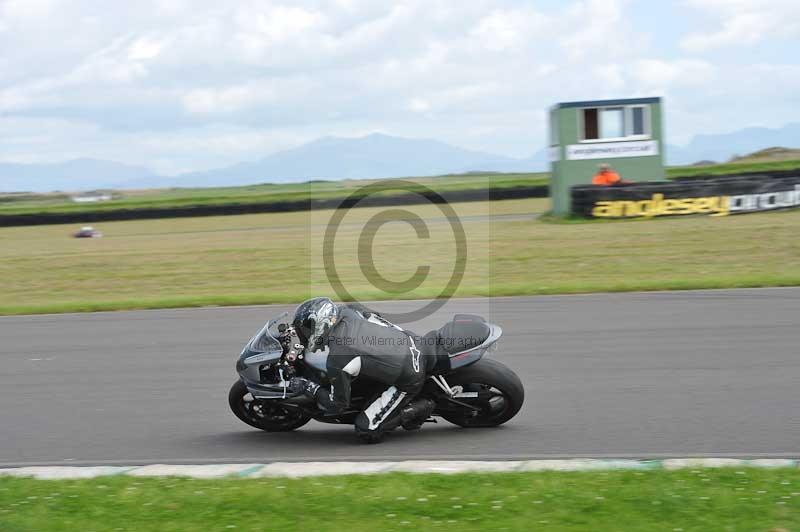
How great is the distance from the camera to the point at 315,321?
21.5ft

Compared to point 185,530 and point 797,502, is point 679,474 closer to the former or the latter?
point 797,502

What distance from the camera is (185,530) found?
4.86m

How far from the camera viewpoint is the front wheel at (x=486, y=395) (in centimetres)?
697

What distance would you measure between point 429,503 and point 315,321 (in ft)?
6.20

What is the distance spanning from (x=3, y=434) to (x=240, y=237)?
21.1 m

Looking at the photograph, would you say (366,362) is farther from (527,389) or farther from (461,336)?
(527,389)

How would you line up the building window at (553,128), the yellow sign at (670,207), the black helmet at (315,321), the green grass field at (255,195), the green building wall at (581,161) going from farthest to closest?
the green grass field at (255,195) → the building window at (553,128) → the green building wall at (581,161) → the yellow sign at (670,207) → the black helmet at (315,321)

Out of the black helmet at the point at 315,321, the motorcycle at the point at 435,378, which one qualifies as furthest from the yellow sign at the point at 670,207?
the black helmet at the point at 315,321

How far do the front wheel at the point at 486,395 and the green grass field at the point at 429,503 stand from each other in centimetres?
137

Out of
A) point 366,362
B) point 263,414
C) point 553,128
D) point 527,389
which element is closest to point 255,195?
point 553,128

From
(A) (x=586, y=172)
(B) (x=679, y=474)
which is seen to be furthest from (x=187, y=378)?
(A) (x=586, y=172)

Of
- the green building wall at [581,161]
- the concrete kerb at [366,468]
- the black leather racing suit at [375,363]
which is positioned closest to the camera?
the concrete kerb at [366,468]

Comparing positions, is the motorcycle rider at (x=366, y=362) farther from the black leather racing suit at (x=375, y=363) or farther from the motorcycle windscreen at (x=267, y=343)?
the motorcycle windscreen at (x=267, y=343)

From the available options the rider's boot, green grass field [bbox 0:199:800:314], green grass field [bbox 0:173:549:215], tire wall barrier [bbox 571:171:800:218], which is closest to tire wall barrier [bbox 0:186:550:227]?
green grass field [bbox 0:173:549:215]
